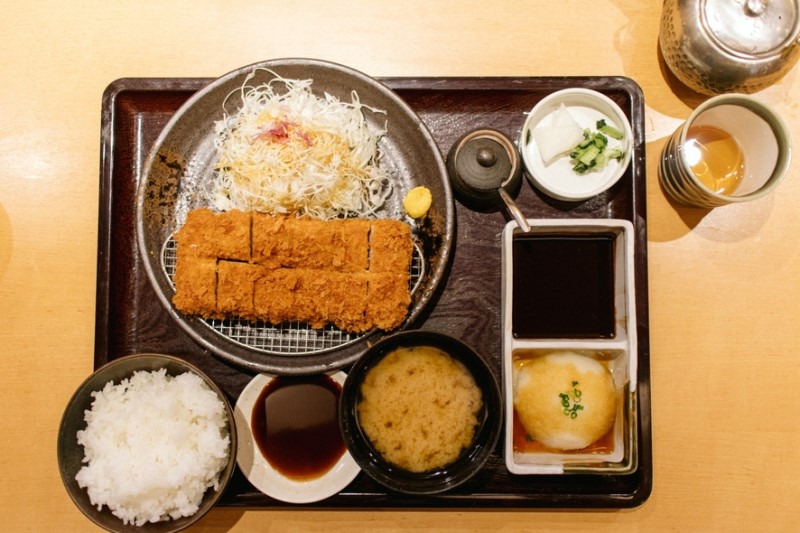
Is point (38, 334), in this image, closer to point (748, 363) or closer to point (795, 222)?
point (748, 363)

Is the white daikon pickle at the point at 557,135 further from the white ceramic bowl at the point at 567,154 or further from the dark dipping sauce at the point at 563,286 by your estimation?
the dark dipping sauce at the point at 563,286

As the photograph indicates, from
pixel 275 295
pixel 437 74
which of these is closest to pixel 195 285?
pixel 275 295

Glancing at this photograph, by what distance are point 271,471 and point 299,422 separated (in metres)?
0.21

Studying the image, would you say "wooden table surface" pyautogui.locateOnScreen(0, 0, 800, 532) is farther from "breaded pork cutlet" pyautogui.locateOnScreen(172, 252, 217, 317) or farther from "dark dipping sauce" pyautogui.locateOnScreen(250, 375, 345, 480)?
"breaded pork cutlet" pyautogui.locateOnScreen(172, 252, 217, 317)

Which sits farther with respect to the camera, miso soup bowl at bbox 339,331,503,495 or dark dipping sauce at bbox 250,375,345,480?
dark dipping sauce at bbox 250,375,345,480

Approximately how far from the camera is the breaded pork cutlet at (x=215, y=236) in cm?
224

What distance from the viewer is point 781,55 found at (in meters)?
2.17

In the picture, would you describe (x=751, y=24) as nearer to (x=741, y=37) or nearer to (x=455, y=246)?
(x=741, y=37)

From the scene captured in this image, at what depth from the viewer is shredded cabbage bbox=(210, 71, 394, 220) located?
7.73 ft

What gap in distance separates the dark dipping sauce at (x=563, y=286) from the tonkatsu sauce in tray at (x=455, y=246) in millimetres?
133

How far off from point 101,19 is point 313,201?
48.1 inches

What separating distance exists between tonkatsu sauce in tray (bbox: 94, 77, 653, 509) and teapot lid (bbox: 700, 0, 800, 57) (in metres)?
0.35

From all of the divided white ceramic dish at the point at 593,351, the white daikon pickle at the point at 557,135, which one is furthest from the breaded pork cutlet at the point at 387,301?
the white daikon pickle at the point at 557,135

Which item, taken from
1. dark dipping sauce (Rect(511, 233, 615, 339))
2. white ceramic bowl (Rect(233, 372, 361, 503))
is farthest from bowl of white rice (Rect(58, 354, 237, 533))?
dark dipping sauce (Rect(511, 233, 615, 339))
